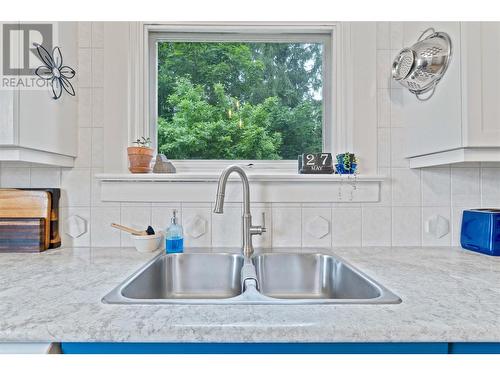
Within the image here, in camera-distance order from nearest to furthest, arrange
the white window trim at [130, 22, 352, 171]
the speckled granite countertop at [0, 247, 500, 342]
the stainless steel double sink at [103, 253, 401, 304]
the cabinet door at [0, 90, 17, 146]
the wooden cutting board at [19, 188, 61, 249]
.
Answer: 1. the speckled granite countertop at [0, 247, 500, 342]
2. the cabinet door at [0, 90, 17, 146]
3. the stainless steel double sink at [103, 253, 401, 304]
4. the wooden cutting board at [19, 188, 61, 249]
5. the white window trim at [130, 22, 352, 171]

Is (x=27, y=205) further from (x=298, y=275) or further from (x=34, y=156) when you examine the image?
(x=298, y=275)

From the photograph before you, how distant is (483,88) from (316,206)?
0.73m

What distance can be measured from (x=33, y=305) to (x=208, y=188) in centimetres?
76

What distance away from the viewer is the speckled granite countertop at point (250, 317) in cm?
56

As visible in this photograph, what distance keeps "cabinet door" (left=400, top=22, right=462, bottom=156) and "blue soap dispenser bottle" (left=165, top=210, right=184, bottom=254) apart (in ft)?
3.52

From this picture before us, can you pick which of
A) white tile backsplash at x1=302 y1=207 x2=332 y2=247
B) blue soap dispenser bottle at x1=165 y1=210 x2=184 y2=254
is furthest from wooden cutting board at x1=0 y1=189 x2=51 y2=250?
white tile backsplash at x1=302 y1=207 x2=332 y2=247

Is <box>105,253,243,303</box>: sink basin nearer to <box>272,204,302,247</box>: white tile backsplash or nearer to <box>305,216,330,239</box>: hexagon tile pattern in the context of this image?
<box>272,204,302,247</box>: white tile backsplash

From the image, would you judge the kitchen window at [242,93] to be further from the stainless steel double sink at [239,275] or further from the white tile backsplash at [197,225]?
the stainless steel double sink at [239,275]

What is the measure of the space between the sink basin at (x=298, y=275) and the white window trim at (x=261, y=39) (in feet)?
1.52

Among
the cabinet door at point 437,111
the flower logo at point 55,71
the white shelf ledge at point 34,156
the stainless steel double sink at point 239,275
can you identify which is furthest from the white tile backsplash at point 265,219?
the flower logo at point 55,71

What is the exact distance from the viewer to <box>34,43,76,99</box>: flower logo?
1142 mm

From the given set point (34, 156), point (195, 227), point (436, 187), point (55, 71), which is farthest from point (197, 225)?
point (436, 187)

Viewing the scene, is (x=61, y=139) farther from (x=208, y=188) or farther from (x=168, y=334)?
(x=168, y=334)

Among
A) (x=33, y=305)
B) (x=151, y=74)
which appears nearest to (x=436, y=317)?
(x=33, y=305)
